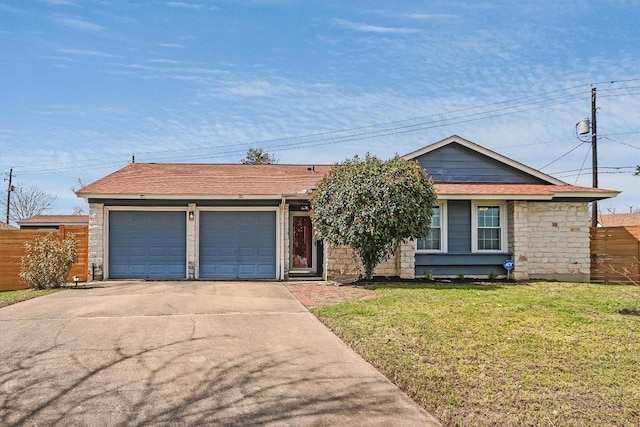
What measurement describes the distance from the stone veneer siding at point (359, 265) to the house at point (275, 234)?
3 centimetres

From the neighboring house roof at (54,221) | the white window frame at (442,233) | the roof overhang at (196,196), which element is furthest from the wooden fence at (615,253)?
the neighboring house roof at (54,221)

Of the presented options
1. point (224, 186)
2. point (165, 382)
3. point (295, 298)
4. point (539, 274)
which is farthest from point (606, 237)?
point (165, 382)

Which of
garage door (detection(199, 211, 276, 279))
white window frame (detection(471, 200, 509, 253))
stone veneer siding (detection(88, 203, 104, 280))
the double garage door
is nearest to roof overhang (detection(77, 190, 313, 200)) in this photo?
stone veneer siding (detection(88, 203, 104, 280))

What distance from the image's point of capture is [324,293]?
1377cm

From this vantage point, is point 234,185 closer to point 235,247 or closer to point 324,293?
point 235,247

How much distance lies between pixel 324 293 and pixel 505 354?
707cm

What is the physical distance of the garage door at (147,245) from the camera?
18.0 metres

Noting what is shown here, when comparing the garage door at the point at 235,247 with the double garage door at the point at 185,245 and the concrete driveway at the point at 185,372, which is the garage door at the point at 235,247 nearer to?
the double garage door at the point at 185,245

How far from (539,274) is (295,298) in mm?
9021

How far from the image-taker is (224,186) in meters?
18.8

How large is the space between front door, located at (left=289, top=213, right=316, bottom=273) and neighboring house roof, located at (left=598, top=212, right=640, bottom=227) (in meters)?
29.3

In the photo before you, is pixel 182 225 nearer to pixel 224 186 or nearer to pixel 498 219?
pixel 224 186

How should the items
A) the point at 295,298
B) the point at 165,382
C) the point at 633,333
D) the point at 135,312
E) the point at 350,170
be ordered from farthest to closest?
the point at 350,170, the point at 295,298, the point at 135,312, the point at 633,333, the point at 165,382

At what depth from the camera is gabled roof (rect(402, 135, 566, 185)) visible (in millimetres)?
18688
